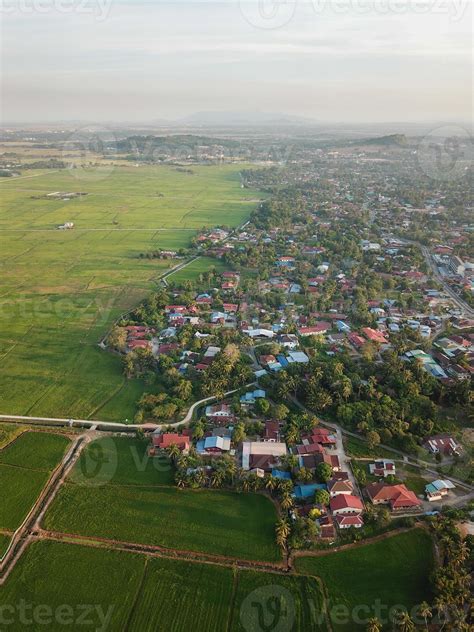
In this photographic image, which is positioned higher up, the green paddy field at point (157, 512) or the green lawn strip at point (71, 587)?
the green paddy field at point (157, 512)

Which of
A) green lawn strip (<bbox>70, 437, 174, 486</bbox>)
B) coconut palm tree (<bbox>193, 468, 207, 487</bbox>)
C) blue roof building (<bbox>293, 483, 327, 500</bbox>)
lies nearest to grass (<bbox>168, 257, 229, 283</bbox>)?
green lawn strip (<bbox>70, 437, 174, 486</bbox>)

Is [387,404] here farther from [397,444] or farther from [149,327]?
[149,327]

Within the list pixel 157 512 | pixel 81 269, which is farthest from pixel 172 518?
pixel 81 269

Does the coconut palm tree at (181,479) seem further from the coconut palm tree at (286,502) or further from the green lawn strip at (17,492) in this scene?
the green lawn strip at (17,492)

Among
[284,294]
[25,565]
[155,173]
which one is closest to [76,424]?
[25,565]

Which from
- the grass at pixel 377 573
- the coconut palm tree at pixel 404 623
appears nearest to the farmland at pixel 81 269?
the grass at pixel 377 573

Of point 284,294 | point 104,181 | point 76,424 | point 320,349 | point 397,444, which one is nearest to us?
point 397,444
